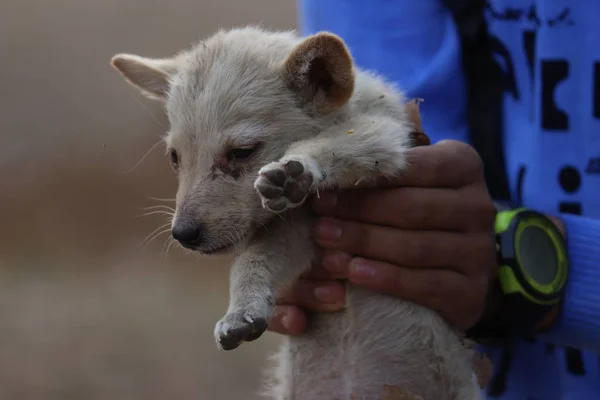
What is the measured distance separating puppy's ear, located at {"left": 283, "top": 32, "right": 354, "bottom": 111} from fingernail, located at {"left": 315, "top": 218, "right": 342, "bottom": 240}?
31 cm

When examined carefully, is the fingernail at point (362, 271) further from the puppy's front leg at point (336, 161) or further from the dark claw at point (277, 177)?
the dark claw at point (277, 177)

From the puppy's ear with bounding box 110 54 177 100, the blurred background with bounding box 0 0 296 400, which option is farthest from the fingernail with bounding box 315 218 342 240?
the blurred background with bounding box 0 0 296 400

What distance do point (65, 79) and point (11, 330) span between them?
1932mm

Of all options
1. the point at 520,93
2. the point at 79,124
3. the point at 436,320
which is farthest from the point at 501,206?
the point at 79,124

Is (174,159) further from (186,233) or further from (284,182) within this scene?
(284,182)

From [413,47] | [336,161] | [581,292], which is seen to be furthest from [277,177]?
[413,47]

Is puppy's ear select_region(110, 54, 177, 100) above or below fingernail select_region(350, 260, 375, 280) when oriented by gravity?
above

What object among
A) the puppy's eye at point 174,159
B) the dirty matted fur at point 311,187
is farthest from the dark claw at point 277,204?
the puppy's eye at point 174,159

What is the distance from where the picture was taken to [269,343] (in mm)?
5395

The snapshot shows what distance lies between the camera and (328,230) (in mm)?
1981

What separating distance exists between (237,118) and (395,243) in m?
0.54

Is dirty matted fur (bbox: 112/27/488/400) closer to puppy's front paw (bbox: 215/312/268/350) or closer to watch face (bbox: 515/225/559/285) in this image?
puppy's front paw (bbox: 215/312/268/350)

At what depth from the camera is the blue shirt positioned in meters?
2.24

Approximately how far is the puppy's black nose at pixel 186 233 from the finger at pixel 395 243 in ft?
1.14
